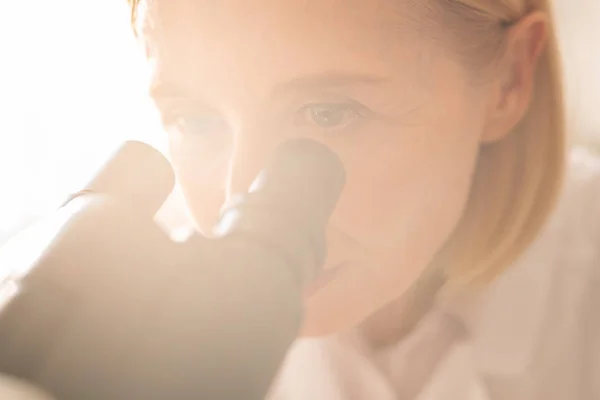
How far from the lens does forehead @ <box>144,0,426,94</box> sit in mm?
520

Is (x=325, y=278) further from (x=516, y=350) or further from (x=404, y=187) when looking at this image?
(x=516, y=350)

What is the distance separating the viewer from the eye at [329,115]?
56 cm

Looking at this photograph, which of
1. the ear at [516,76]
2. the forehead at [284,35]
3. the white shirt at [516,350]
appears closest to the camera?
the forehead at [284,35]

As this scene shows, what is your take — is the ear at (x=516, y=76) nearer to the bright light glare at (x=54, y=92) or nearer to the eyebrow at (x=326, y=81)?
the eyebrow at (x=326, y=81)

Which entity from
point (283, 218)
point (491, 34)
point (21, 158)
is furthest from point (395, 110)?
point (21, 158)

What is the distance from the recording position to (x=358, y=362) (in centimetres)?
79

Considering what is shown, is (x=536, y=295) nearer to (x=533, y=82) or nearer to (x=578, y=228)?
(x=578, y=228)

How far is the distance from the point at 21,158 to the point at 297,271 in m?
0.66

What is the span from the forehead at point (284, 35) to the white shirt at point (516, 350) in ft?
1.20

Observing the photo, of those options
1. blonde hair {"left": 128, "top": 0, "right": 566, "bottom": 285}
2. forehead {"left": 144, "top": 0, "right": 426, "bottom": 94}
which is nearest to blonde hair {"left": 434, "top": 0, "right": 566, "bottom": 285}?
blonde hair {"left": 128, "top": 0, "right": 566, "bottom": 285}

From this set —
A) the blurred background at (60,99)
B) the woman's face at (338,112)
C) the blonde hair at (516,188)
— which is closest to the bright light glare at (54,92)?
the blurred background at (60,99)

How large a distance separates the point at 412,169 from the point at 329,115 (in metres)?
0.09

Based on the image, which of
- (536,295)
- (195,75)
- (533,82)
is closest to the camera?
(195,75)

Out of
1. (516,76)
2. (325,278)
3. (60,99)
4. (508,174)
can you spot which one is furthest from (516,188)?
(60,99)
